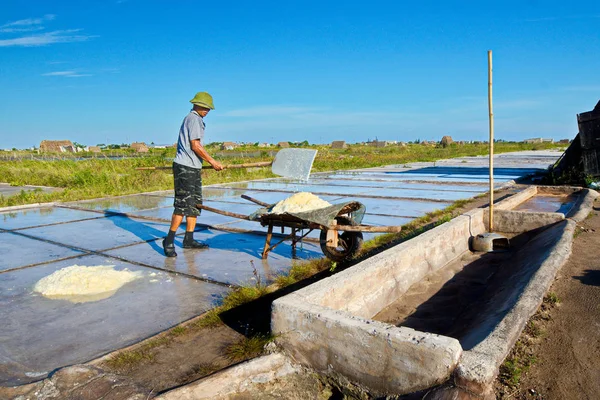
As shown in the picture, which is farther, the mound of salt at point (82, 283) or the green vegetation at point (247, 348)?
the mound of salt at point (82, 283)

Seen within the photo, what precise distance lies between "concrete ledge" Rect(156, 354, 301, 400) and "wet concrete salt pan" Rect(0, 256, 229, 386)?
2.56 ft

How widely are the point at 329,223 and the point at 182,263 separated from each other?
154 cm

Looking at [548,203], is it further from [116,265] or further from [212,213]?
Result: [116,265]

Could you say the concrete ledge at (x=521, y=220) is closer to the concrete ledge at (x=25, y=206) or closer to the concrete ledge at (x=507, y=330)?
the concrete ledge at (x=507, y=330)

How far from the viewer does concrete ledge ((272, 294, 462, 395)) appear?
2.01m

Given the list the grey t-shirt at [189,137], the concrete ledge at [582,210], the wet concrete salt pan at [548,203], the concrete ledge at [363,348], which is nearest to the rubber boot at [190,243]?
the grey t-shirt at [189,137]

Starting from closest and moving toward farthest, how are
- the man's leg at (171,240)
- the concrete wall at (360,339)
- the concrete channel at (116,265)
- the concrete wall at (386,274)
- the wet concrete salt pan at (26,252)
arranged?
the concrete wall at (360,339) < the concrete channel at (116,265) < the concrete wall at (386,274) < the wet concrete salt pan at (26,252) < the man's leg at (171,240)

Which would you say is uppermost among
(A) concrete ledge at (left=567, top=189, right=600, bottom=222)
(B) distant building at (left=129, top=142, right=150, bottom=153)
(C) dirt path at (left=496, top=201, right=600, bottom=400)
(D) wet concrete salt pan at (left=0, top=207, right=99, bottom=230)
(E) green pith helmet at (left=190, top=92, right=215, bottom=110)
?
(B) distant building at (left=129, top=142, right=150, bottom=153)

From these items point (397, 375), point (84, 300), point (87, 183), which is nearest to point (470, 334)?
point (397, 375)

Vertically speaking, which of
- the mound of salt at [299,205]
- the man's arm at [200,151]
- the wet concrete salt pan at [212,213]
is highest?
the man's arm at [200,151]

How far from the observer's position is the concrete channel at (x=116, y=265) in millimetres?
2699

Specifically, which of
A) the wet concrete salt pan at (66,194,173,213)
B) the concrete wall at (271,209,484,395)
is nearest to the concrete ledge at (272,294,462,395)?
the concrete wall at (271,209,484,395)

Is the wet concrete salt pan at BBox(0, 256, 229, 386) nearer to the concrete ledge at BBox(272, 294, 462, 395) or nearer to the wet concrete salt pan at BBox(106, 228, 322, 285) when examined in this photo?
the wet concrete salt pan at BBox(106, 228, 322, 285)

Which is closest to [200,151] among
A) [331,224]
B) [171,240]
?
[171,240]
